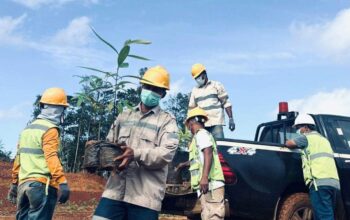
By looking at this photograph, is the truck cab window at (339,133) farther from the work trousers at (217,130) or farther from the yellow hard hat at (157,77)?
the yellow hard hat at (157,77)

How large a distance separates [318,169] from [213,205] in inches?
62.6

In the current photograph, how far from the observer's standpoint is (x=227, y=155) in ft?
20.2

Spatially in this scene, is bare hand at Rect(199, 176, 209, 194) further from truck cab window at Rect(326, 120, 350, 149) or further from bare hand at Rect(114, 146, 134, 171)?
truck cab window at Rect(326, 120, 350, 149)

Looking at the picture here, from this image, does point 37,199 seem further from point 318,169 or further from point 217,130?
point 318,169

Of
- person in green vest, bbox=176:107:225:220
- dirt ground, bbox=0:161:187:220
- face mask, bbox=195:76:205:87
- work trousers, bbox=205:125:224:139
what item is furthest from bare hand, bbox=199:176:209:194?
dirt ground, bbox=0:161:187:220

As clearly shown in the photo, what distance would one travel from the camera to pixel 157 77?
13.7 feet

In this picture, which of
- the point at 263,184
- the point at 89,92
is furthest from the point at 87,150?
the point at 263,184

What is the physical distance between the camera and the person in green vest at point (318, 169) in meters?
6.38

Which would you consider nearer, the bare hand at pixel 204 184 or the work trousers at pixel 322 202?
the bare hand at pixel 204 184

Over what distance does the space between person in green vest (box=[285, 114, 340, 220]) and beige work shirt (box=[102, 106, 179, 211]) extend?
9.90ft

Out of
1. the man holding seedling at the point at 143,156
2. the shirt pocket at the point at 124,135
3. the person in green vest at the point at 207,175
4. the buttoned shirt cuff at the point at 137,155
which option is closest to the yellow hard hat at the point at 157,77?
the man holding seedling at the point at 143,156

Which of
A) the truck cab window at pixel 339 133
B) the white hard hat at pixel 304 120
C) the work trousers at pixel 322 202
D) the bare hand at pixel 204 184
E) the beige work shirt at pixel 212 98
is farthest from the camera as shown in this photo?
the beige work shirt at pixel 212 98

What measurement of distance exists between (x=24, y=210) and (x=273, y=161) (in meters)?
3.05

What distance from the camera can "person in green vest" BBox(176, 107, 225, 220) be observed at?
576cm
